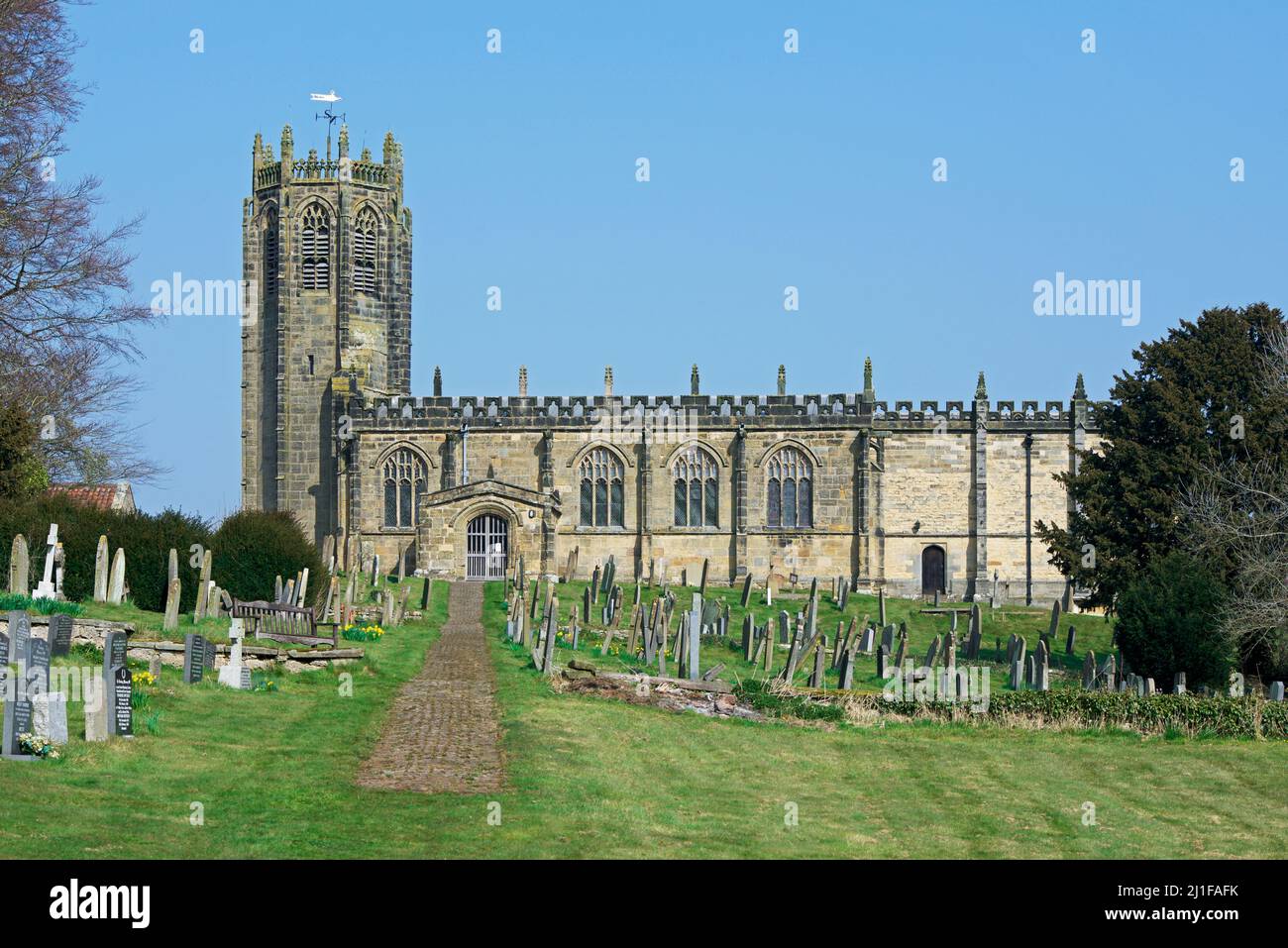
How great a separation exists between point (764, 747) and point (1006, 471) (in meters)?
39.6

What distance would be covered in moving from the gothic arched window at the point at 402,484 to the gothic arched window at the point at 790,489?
12625 mm

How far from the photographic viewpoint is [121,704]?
64.0ft

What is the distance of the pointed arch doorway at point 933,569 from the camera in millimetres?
61250

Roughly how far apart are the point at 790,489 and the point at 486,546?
11.0 m

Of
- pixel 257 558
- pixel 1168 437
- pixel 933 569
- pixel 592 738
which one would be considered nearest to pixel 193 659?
pixel 592 738

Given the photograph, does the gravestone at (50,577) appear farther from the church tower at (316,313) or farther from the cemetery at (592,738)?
the church tower at (316,313)

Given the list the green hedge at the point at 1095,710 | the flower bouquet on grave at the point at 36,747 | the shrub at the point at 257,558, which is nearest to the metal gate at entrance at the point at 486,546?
the shrub at the point at 257,558

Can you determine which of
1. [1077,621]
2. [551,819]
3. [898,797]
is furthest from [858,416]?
[551,819]

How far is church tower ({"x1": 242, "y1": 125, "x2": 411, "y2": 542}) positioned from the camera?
6438 centimetres

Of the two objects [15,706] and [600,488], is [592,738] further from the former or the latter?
[600,488]

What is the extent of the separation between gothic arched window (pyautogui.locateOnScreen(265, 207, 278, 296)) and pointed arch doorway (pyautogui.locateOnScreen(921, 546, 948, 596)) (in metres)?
26.8

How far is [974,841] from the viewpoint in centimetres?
1750

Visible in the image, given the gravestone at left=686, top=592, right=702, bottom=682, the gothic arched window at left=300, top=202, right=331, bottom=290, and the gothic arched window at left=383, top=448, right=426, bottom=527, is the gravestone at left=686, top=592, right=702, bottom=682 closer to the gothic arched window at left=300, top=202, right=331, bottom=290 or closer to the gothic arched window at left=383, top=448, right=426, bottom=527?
the gothic arched window at left=383, top=448, right=426, bottom=527
